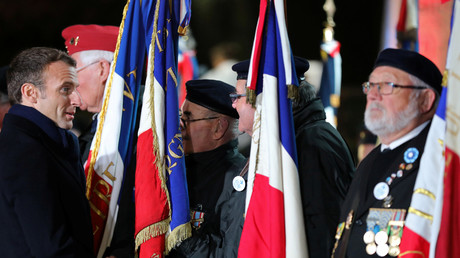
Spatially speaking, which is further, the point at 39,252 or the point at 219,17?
the point at 219,17

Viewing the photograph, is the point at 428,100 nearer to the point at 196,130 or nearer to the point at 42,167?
the point at 196,130

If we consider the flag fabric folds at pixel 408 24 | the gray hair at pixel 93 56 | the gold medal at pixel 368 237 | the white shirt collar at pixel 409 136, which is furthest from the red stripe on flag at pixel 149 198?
the flag fabric folds at pixel 408 24

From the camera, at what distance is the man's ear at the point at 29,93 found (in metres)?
3.97

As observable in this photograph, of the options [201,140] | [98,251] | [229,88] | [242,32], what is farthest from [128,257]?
[242,32]

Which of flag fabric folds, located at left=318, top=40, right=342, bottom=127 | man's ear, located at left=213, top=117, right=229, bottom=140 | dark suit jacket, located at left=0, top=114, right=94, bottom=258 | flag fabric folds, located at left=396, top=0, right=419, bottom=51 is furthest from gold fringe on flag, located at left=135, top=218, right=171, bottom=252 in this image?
flag fabric folds, located at left=318, top=40, right=342, bottom=127

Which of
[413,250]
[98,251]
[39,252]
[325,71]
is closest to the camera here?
[413,250]

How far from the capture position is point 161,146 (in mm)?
4359

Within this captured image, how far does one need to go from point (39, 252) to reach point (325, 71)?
5304mm

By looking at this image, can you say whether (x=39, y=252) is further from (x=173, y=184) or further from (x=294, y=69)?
(x=294, y=69)

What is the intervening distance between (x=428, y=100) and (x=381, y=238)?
80 cm

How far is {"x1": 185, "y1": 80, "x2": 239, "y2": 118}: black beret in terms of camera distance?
196 inches

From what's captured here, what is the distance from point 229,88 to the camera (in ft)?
16.6

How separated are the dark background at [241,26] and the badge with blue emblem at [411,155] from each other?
311 inches

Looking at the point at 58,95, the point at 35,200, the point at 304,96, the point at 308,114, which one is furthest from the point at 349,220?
the point at 58,95
